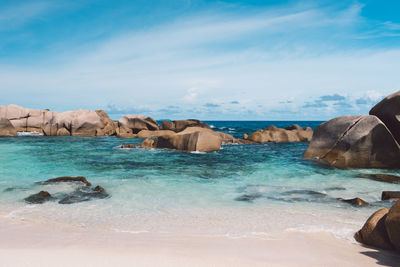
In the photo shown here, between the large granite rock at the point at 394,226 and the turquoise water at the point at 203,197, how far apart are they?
88 cm

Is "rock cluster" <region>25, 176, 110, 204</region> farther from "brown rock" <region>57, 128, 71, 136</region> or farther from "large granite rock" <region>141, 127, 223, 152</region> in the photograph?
"brown rock" <region>57, 128, 71, 136</region>

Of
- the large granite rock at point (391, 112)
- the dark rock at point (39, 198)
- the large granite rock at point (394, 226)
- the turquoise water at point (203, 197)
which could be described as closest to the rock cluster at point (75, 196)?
the dark rock at point (39, 198)

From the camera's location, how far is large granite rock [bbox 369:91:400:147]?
41.4 ft

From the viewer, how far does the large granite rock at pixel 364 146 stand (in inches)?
494

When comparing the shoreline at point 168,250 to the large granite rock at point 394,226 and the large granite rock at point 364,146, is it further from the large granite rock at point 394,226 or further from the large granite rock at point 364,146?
the large granite rock at point 364,146

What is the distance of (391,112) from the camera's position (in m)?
12.8

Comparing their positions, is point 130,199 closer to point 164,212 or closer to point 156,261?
point 164,212

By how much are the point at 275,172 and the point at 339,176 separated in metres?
2.28

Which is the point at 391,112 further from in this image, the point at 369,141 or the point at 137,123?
the point at 137,123

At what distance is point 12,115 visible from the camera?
119 feet

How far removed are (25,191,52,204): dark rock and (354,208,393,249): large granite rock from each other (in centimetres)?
689

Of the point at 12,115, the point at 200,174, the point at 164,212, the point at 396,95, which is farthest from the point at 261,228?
the point at 12,115

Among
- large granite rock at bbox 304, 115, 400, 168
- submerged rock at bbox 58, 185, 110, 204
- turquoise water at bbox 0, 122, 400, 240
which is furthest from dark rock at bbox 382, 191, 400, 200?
submerged rock at bbox 58, 185, 110, 204

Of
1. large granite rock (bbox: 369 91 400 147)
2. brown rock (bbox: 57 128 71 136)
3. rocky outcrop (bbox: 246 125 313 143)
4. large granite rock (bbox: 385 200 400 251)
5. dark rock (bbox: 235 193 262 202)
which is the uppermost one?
large granite rock (bbox: 369 91 400 147)
